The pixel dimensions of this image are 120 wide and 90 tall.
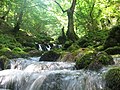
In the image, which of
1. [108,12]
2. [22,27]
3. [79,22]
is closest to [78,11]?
[79,22]

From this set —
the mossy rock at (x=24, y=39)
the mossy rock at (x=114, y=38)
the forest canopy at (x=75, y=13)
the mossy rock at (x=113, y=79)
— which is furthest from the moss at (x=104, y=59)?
the forest canopy at (x=75, y=13)

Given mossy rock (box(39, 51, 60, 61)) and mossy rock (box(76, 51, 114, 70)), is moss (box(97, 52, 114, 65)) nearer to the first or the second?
mossy rock (box(76, 51, 114, 70))

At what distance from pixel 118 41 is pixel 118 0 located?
12.6 metres

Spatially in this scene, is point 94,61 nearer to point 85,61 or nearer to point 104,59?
point 104,59

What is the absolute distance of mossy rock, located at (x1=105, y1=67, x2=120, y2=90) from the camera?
17.7 feet

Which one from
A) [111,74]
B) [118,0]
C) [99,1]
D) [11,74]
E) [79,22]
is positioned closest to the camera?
[111,74]

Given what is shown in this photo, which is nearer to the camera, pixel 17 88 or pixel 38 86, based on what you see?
pixel 38 86

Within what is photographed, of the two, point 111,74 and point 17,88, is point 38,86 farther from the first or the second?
point 111,74

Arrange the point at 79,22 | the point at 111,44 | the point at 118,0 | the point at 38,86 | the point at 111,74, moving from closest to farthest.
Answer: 1. the point at 111,74
2. the point at 38,86
3. the point at 111,44
4. the point at 118,0
5. the point at 79,22

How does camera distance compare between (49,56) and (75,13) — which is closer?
(49,56)

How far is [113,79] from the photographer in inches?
216

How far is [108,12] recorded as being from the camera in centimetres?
2553

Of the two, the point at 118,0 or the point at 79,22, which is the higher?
the point at 118,0

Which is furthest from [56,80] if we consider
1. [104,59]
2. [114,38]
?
[114,38]
